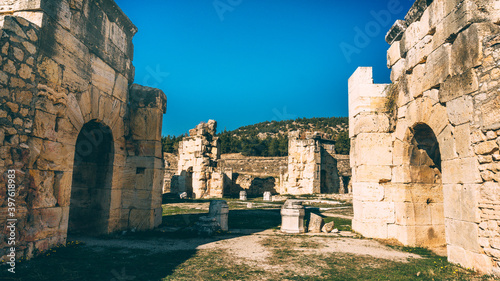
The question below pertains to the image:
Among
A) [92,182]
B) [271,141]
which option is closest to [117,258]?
[92,182]

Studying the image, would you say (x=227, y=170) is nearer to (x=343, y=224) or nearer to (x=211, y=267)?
(x=343, y=224)

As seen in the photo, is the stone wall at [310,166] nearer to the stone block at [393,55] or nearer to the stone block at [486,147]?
the stone block at [393,55]

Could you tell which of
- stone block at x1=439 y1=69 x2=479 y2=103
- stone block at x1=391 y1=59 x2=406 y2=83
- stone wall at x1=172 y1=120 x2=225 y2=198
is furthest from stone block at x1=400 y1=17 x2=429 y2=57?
stone wall at x1=172 y1=120 x2=225 y2=198

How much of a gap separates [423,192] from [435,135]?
194cm

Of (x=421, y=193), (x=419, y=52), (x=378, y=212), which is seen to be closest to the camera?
(x=419, y=52)

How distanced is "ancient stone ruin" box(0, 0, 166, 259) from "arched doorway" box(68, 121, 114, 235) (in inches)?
0.9

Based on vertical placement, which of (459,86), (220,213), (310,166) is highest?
(459,86)

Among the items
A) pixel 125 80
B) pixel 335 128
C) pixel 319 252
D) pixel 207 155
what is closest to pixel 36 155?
pixel 125 80

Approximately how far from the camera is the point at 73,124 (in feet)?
21.0

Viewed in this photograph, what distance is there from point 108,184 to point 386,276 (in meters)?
6.44

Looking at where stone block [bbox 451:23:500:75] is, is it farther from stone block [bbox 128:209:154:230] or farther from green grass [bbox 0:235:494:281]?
stone block [bbox 128:209:154:230]

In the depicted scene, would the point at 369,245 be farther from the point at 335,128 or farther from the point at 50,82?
the point at 335,128

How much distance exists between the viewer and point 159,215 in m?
8.95

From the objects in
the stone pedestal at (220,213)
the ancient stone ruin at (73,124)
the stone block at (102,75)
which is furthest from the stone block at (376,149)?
the stone block at (102,75)
